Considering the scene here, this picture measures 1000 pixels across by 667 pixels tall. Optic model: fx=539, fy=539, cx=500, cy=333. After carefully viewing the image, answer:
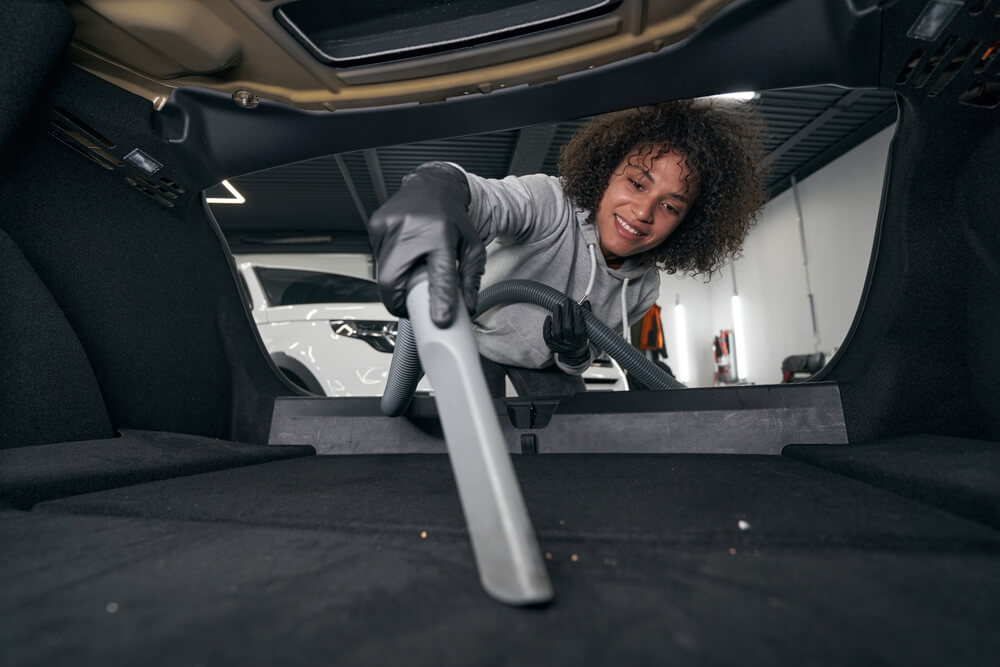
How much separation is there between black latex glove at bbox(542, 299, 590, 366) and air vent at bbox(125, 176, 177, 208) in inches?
33.3

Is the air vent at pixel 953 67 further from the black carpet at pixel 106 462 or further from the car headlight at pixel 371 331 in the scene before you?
the car headlight at pixel 371 331

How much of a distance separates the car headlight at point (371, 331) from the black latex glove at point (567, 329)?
1066 millimetres

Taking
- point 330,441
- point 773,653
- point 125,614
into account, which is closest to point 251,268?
point 330,441

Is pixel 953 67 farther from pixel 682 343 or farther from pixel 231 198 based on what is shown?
pixel 682 343

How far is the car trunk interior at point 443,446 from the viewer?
349 millimetres

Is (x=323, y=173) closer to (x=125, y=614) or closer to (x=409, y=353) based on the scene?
(x=409, y=353)

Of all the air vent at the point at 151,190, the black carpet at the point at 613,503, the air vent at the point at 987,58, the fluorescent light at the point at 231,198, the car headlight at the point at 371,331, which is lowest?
the black carpet at the point at 613,503

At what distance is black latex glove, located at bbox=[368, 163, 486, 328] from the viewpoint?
0.55 metres

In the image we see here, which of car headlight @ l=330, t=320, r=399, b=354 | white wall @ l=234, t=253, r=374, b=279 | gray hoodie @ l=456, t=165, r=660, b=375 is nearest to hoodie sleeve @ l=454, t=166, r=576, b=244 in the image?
gray hoodie @ l=456, t=165, r=660, b=375

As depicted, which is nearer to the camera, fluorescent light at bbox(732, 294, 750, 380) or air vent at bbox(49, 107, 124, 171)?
air vent at bbox(49, 107, 124, 171)

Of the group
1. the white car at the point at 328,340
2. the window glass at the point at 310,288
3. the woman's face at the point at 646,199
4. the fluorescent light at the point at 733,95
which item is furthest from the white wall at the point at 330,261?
the woman's face at the point at 646,199

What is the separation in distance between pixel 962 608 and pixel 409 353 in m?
0.86

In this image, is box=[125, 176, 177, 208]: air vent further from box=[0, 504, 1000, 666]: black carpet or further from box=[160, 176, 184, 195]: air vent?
box=[0, 504, 1000, 666]: black carpet

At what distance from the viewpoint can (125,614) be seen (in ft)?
1.20
